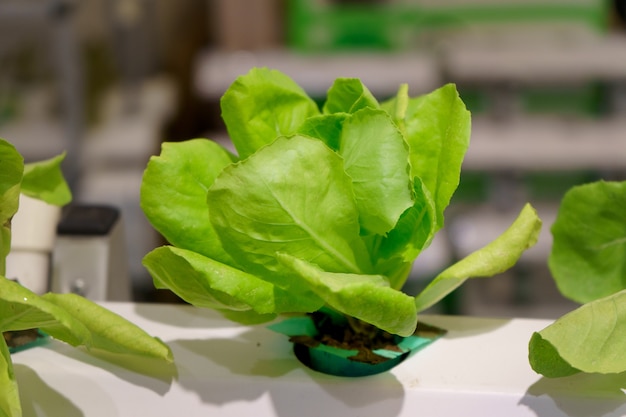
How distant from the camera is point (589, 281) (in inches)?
14.0

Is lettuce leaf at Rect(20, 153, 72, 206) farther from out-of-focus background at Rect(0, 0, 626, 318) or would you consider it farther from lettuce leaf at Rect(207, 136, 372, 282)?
out-of-focus background at Rect(0, 0, 626, 318)

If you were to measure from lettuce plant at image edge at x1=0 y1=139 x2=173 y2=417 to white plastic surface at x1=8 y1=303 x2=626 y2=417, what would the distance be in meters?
0.02

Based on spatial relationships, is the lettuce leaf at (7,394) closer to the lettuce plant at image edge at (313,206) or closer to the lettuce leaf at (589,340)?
the lettuce plant at image edge at (313,206)

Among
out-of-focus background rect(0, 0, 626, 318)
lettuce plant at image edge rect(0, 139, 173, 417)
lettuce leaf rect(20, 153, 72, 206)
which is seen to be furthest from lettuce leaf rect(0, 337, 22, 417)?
out-of-focus background rect(0, 0, 626, 318)

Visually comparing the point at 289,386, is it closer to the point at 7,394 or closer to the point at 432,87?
the point at 7,394

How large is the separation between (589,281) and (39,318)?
0.24m

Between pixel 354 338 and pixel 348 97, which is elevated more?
pixel 348 97

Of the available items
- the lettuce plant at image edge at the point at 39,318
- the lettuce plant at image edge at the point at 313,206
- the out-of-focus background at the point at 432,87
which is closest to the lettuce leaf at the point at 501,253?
the lettuce plant at image edge at the point at 313,206

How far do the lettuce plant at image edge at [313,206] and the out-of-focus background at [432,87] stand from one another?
729 mm

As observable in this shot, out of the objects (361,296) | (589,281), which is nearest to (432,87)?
(589,281)

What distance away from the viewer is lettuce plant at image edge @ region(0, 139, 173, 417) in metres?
0.27

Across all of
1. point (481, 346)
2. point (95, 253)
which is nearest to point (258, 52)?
point (95, 253)

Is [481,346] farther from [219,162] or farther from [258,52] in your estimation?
[258,52]

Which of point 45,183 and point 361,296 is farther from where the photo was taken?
point 45,183
